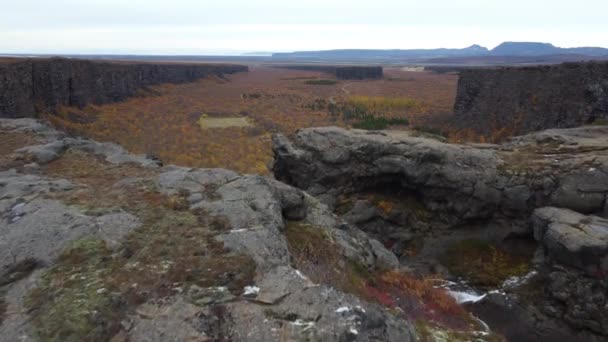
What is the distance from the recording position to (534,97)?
86.4ft

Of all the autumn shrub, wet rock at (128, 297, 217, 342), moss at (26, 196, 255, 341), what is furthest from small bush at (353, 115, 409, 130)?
wet rock at (128, 297, 217, 342)

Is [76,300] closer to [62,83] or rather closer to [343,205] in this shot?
[343,205]

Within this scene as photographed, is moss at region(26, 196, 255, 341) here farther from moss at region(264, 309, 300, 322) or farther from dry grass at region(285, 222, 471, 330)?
dry grass at region(285, 222, 471, 330)

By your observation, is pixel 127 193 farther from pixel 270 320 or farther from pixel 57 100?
pixel 57 100

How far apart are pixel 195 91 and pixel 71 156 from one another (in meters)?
55.9

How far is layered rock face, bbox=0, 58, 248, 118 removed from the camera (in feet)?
98.6

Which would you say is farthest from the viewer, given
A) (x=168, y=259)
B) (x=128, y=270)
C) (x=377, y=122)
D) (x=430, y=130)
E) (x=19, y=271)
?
(x=377, y=122)

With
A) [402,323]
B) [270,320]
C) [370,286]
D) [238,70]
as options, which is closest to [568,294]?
[370,286]

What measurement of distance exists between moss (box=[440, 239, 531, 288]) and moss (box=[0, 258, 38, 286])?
12.0 m

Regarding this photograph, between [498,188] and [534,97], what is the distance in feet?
42.2

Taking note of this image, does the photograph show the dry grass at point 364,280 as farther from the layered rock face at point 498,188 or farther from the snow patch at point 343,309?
the layered rock face at point 498,188

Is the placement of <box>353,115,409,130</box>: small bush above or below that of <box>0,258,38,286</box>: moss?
below

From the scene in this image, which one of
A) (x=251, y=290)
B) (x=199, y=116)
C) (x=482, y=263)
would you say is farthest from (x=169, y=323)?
(x=199, y=116)

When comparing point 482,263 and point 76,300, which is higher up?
point 76,300
